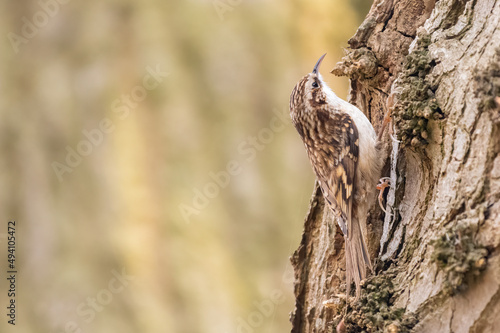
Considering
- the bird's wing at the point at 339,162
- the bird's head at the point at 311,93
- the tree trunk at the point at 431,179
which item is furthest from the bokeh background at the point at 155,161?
the tree trunk at the point at 431,179

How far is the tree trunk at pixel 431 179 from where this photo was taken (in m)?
1.21

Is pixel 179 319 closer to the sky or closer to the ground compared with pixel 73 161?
closer to the ground

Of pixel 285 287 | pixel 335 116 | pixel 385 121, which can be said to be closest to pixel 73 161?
pixel 285 287

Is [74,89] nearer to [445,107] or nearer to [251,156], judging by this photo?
[251,156]

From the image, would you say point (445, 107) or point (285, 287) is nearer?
point (445, 107)

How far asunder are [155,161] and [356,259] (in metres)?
2.01

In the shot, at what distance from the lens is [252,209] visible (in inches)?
134

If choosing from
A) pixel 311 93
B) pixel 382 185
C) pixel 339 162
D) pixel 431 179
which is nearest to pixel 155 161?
pixel 311 93

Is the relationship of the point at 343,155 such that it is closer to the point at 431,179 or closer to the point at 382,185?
the point at 382,185

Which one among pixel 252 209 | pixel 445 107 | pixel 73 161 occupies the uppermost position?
pixel 73 161

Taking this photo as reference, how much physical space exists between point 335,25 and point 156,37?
1245mm

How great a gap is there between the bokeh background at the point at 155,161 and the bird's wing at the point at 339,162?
4.06 ft

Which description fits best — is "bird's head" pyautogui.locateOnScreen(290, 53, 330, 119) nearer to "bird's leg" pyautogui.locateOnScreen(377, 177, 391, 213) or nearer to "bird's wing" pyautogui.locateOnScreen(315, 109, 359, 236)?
"bird's wing" pyautogui.locateOnScreen(315, 109, 359, 236)

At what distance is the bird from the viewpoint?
178 cm
